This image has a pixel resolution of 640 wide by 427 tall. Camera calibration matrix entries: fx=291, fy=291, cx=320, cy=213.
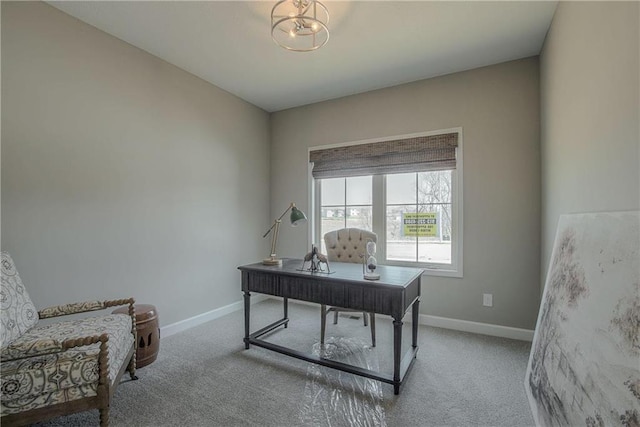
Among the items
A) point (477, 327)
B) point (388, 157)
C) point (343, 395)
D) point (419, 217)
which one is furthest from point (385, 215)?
point (343, 395)

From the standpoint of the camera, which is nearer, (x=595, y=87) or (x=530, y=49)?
(x=595, y=87)

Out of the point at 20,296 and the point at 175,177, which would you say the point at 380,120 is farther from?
the point at 20,296

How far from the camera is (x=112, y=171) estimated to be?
8.35 feet

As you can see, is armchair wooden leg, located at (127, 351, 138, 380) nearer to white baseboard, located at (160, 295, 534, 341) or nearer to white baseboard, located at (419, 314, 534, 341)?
white baseboard, located at (160, 295, 534, 341)

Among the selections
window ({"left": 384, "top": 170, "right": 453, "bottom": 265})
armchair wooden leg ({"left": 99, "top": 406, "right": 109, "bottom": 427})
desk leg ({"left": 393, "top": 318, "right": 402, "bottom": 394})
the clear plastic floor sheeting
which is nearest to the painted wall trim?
window ({"left": 384, "top": 170, "right": 453, "bottom": 265})

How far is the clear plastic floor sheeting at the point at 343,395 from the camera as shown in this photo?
1.73m

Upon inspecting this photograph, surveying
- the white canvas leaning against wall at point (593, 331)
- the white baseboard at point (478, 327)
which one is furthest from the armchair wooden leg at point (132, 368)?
the white baseboard at point (478, 327)

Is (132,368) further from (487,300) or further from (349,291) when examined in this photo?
(487,300)

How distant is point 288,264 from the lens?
279cm

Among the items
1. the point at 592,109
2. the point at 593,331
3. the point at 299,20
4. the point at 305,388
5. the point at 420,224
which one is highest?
the point at 299,20

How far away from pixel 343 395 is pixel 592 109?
2.24m

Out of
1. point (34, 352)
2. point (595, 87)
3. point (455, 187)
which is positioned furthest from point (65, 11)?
point (455, 187)

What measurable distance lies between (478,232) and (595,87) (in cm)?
176

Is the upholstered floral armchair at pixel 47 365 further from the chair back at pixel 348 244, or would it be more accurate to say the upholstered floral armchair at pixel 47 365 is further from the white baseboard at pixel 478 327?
the white baseboard at pixel 478 327
